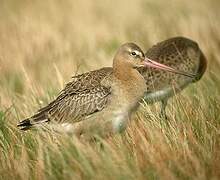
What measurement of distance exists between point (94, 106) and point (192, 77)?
1.74 meters

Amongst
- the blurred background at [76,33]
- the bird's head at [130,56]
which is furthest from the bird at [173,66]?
the bird's head at [130,56]

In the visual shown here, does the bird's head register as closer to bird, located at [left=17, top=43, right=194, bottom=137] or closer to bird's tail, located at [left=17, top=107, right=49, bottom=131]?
bird, located at [left=17, top=43, right=194, bottom=137]

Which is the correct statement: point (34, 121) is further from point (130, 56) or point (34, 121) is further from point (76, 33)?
point (76, 33)

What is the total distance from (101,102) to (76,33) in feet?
21.0

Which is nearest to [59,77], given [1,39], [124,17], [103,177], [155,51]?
[155,51]

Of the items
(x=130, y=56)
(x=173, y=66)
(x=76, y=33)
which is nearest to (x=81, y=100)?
(x=130, y=56)

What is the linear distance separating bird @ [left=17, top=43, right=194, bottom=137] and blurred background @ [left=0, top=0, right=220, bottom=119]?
1035 millimetres

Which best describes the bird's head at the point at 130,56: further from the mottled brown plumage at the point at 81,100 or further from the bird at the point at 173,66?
the bird at the point at 173,66

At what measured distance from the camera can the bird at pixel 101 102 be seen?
6.36 m

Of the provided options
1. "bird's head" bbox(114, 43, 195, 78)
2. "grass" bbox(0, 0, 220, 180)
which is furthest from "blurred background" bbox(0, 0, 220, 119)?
"bird's head" bbox(114, 43, 195, 78)

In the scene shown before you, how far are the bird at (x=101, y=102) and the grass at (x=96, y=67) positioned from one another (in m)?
0.18

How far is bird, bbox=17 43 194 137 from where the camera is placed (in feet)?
20.9

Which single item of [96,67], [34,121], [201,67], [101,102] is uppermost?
[96,67]

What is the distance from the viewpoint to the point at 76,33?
41.7 ft
